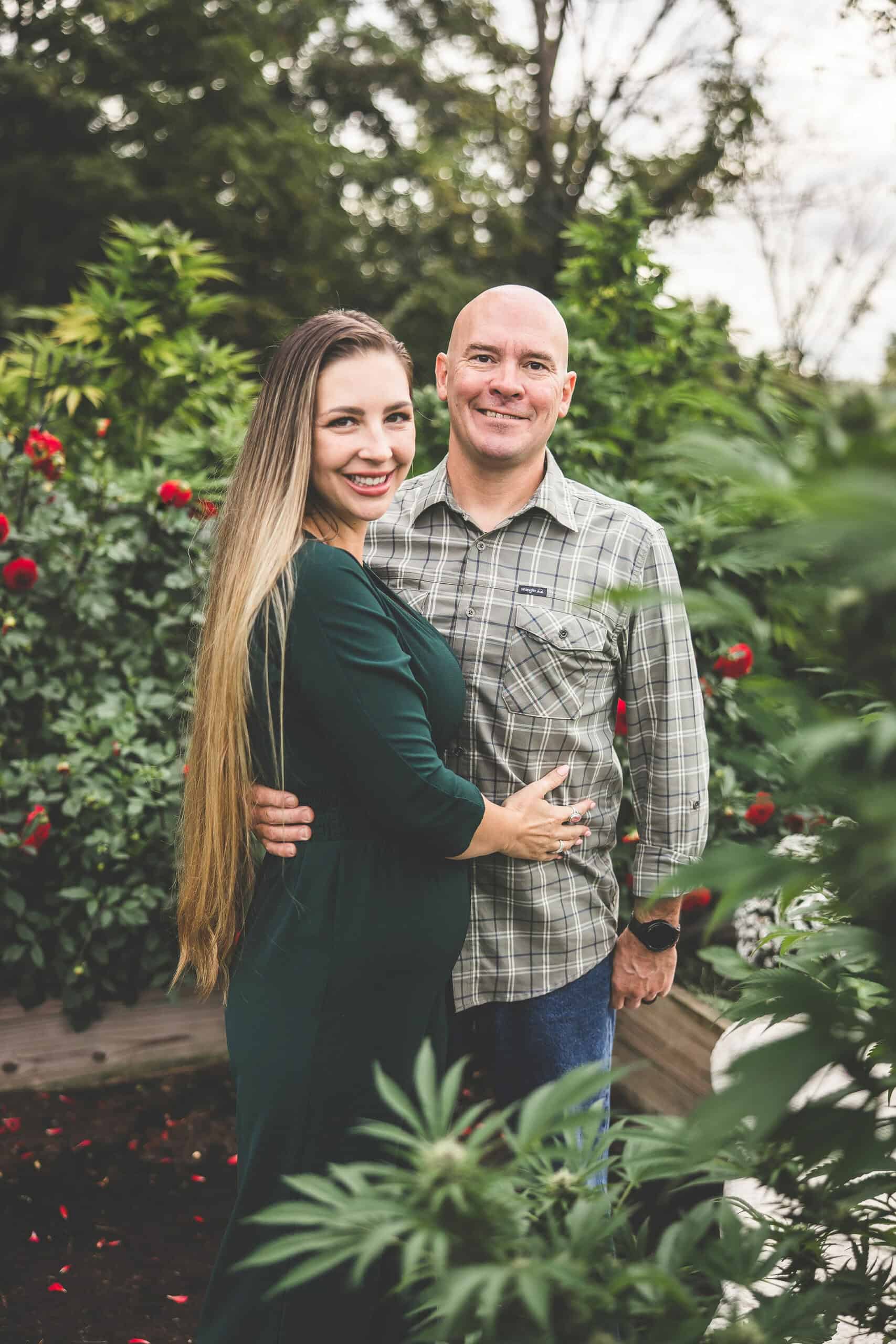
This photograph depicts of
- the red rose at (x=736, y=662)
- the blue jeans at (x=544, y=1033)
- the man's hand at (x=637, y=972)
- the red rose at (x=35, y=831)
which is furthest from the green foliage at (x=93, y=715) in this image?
the red rose at (x=736, y=662)

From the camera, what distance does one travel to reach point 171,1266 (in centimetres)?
264

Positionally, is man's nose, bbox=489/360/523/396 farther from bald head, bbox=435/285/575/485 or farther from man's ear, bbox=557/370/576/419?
man's ear, bbox=557/370/576/419

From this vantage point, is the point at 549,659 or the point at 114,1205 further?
the point at 114,1205

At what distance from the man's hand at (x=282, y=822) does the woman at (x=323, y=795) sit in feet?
0.08

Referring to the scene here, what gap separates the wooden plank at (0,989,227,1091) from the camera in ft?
10.5

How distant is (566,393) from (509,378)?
0.23 meters

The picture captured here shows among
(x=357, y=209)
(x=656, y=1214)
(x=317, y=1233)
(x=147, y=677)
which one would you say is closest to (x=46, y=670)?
(x=147, y=677)

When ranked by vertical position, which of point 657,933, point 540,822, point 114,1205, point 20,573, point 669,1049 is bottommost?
point 114,1205

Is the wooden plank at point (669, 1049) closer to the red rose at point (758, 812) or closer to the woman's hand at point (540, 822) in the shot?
the red rose at point (758, 812)

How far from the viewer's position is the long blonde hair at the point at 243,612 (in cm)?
169

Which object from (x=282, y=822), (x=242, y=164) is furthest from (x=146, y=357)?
(x=242, y=164)

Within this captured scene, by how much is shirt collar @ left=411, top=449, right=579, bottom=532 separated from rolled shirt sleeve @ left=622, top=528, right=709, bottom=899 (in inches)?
7.1

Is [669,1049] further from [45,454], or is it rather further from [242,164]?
[242,164]

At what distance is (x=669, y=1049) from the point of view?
3084mm
